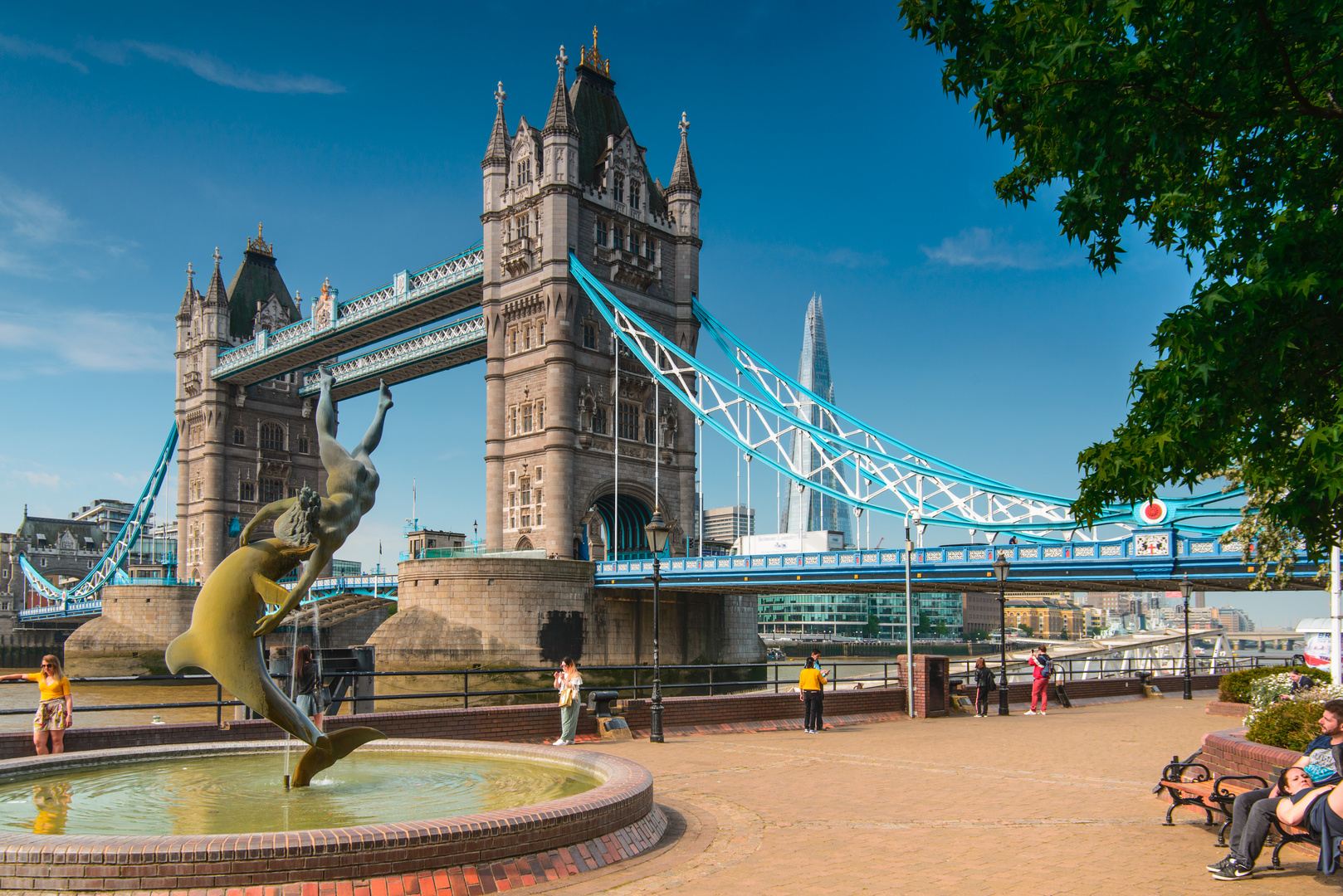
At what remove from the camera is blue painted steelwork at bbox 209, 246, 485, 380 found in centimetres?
5600

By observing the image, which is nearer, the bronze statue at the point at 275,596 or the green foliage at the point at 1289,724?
the bronze statue at the point at 275,596

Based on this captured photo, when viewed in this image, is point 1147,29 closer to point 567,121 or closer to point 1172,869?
point 1172,869

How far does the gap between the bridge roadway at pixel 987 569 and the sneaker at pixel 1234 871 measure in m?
19.7

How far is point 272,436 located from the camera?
78188 millimetres

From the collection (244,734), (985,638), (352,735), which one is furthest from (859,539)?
(985,638)

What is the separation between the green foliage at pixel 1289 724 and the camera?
9.08 metres

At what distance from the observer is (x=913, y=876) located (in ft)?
24.2

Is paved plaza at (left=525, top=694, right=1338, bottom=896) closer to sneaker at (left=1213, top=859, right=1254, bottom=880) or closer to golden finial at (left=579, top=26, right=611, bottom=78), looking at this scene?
sneaker at (left=1213, top=859, right=1254, bottom=880)

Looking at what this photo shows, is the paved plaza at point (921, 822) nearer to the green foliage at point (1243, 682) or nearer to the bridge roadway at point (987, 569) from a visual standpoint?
the green foliage at point (1243, 682)

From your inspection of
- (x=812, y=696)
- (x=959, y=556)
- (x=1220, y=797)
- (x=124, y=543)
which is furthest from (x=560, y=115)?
(x=124, y=543)

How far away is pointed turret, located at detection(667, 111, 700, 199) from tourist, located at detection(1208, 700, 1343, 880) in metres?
50.5

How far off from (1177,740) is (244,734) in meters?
14.2

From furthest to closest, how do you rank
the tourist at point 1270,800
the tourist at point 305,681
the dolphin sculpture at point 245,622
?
1. the tourist at point 305,681
2. the dolphin sculpture at point 245,622
3. the tourist at point 1270,800

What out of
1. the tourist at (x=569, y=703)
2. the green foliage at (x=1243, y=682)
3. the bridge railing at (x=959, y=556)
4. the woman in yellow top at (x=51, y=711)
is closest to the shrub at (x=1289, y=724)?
the tourist at (x=569, y=703)
